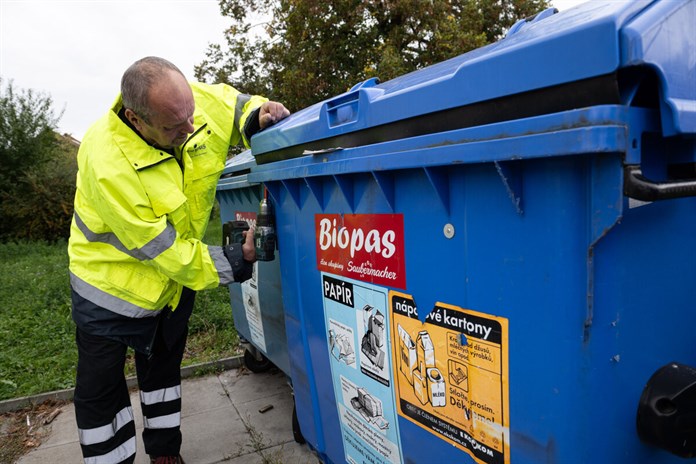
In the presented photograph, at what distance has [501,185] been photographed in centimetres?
119

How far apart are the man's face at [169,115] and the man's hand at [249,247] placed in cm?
55

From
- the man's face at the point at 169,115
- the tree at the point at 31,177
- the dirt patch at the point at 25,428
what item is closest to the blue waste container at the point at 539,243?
the man's face at the point at 169,115

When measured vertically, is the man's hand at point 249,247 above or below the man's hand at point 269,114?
below

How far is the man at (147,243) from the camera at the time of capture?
195 cm

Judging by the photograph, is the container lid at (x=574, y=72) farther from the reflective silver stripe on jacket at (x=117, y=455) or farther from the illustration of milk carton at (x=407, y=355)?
the reflective silver stripe on jacket at (x=117, y=455)

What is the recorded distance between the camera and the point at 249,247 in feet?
7.57

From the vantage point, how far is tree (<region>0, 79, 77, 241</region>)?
1450 centimetres

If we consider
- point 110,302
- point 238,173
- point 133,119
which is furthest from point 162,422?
point 133,119

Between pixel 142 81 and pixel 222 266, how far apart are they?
84cm

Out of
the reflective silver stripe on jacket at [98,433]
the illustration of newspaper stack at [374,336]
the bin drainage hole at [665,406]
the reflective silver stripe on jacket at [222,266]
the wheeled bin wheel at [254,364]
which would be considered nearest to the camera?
the bin drainage hole at [665,406]

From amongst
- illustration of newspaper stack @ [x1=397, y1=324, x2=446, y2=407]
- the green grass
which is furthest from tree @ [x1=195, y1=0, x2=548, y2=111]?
illustration of newspaper stack @ [x1=397, y1=324, x2=446, y2=407]

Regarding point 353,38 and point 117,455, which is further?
point 353,38

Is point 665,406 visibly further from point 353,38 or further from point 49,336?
point 353,38

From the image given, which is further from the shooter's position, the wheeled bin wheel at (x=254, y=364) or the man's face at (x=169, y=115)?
the wheeled bin wheel at (x=254, y=364)
